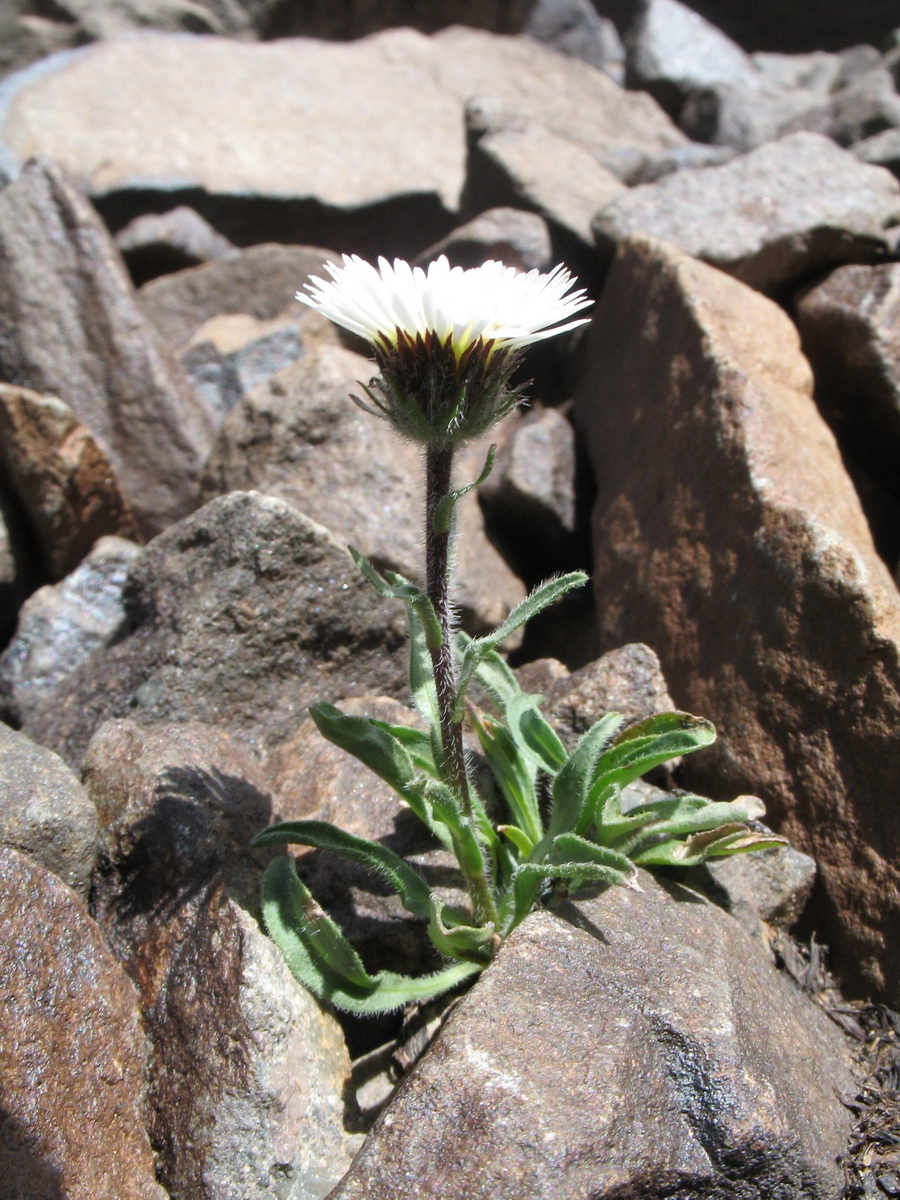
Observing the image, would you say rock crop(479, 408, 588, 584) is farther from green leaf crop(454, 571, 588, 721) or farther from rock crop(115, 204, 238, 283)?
rock crop(115, 204, 238, 283)

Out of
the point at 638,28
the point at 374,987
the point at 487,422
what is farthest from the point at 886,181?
the point at 638,28

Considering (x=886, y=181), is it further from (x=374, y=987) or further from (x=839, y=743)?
(x=374, y=987)

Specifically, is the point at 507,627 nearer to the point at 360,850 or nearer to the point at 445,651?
the point at 445,651

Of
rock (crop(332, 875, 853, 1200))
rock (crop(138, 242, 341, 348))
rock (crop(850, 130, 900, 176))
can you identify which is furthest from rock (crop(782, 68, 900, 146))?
rock (crop(332, 875, 853, 1200))

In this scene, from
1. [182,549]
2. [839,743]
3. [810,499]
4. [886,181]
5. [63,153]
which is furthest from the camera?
[63,153]

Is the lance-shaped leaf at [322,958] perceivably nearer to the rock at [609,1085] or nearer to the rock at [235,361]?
the rock at [609,1085]

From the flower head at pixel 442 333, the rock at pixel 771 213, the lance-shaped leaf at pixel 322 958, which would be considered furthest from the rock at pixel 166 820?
the rock at pixel 771 213

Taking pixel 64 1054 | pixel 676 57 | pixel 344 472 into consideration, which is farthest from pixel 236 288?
pixel 676 57

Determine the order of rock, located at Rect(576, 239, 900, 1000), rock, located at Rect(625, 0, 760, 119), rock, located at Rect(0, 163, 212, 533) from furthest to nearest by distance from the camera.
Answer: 1. rock, located at Rect(625, 0, 760, 119)
2. rock, located at Rect(0, 163, 212, 533)
3. rock, located at Rect(576, 239, 900, 1000)
